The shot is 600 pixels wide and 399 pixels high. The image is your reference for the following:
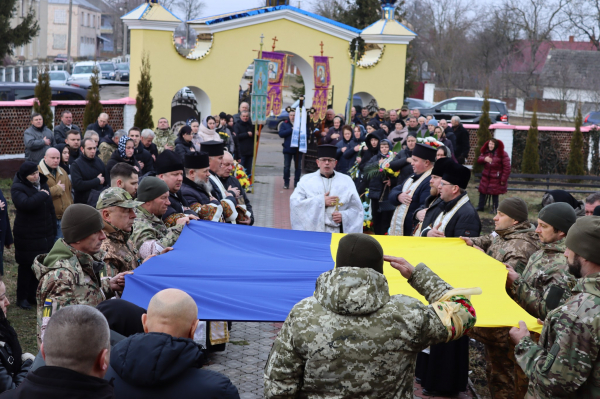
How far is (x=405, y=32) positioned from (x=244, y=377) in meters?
16.6

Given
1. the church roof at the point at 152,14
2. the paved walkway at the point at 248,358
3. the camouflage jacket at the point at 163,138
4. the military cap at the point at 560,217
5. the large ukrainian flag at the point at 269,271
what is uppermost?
the church roof at the point at 152,14

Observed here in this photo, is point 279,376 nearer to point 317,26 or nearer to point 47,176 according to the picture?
point 47,176

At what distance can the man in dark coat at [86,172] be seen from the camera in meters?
9.05

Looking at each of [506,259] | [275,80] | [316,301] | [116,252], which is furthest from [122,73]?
[316,301]

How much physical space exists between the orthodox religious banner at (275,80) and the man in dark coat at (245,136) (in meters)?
1.18

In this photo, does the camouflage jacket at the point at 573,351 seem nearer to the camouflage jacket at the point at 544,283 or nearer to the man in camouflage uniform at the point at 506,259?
the camouflage jacket at the point at 544,283

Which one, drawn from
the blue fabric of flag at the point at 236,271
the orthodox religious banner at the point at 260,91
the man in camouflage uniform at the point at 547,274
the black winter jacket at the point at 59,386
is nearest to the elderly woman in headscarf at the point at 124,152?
the blue fabric of flag at the point at 236,271

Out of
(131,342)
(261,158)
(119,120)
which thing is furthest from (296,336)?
(261,158)

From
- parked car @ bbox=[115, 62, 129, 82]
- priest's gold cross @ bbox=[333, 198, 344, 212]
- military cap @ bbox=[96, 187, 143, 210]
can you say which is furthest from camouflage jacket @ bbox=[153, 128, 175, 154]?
parked car @ bbox=[115, 62, 129, 82]

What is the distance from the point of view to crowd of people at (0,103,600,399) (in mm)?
2709

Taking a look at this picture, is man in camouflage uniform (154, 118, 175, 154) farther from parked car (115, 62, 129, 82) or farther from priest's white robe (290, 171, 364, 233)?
parked car (115, 62, 129, 82)

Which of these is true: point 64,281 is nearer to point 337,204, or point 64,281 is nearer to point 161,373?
point 161,373

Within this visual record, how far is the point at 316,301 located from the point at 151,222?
102 inches

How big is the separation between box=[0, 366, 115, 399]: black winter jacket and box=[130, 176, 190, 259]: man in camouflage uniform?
8.26 feet
